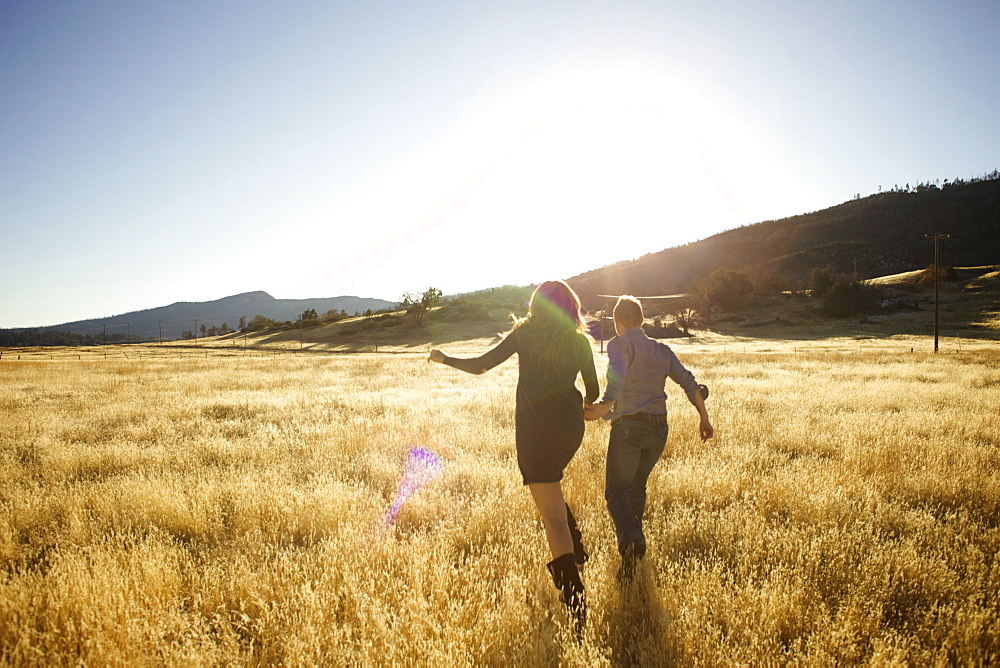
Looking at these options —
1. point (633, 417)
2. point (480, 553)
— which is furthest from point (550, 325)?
point (480, 553)

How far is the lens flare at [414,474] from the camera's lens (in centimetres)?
472

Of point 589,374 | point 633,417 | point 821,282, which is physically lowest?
point 633,417

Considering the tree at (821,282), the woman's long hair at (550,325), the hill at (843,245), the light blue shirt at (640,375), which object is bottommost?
the light blue shirt at (640,375)

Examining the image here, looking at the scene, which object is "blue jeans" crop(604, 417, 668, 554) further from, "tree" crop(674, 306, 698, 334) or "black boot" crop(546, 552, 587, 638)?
"tree" crop(674, 306, 698, 334)

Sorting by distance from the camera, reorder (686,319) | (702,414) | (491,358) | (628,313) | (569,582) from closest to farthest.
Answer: (569,582)
(491,358)
(702,414)
(628,313)
(686,319)

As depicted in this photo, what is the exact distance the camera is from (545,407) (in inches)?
126

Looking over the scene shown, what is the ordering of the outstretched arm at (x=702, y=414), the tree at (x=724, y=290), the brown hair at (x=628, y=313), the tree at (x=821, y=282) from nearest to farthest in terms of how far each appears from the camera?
the outstretched arm at (x=702, y=414) → the brown hair at (x=628, y=313) → the tree at (x=821, y=282) → the tree at (x=724, y=290)

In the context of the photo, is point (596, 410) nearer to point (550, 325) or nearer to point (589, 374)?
point (589, 374)

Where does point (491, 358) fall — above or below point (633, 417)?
above

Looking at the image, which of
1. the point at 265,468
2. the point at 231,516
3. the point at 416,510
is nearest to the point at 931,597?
the point at 416,510

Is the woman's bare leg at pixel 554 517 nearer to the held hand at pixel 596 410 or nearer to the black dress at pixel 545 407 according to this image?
the black dress at pixel 545 407

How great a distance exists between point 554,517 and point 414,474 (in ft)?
10.6

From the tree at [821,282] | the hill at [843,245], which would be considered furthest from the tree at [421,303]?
the tree at [821,282]

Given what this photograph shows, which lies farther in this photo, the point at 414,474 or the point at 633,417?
the point at 414,474
